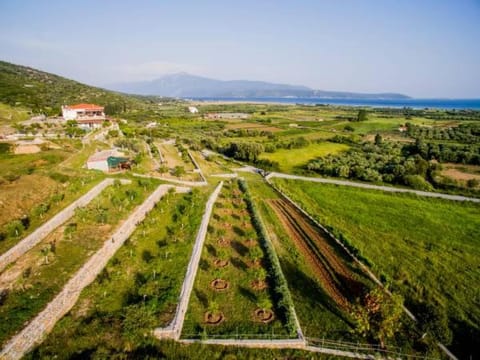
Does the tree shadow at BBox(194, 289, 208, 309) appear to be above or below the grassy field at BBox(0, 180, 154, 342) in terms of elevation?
below

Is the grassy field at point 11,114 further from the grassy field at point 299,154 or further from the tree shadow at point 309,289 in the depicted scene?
the tree shadow at point 309,289

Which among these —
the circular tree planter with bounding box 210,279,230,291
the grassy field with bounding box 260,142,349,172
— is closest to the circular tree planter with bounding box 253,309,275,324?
the circular tree planter with bounding box 210,279,230,291

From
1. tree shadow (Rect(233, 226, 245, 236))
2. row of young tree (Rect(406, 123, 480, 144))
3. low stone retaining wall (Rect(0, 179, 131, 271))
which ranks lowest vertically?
tree shadow (Rect(233, 226, 245, 236))

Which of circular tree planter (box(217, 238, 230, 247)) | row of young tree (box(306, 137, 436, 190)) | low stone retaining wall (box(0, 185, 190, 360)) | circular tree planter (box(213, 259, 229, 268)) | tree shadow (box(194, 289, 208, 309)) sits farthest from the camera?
row of young tree (box(306, 137, 436, 190))

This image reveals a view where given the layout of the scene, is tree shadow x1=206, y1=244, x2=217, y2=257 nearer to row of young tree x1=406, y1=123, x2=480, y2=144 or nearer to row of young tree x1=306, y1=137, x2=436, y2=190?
row of young tree x1=306, y1=137, x2=436, y2=190

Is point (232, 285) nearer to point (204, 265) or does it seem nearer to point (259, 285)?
point (259, 285)

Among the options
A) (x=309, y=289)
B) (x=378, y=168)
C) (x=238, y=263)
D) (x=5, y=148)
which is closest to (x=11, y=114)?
(x=5, y=148)

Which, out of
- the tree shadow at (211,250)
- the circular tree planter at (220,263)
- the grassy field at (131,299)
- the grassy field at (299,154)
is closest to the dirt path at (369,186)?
the grassy field at (299,154)

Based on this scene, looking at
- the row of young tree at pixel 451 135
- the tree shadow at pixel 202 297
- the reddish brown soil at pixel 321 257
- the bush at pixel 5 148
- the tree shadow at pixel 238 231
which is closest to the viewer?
the tree shadow at pixel 202 297
